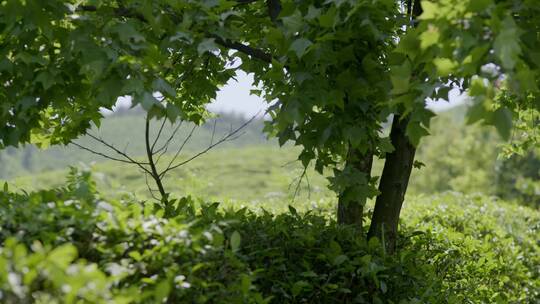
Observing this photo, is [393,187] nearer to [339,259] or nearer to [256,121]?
A: [339,259]

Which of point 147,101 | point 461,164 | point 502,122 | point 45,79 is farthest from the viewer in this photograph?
point 461,164

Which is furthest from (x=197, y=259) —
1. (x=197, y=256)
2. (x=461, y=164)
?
(x=461, y=164)

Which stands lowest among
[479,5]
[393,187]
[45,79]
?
[479,5]

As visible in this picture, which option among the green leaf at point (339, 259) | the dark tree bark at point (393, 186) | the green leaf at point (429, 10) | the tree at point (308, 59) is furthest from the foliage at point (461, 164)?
the green leaf at point (429, 10)

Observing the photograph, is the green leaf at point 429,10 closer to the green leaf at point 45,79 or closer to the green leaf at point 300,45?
the green leaf at point 300,45

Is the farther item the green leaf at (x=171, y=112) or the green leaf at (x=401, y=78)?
the green leaf at (x=171, y=112)

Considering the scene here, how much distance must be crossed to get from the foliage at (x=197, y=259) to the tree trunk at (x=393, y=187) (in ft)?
1.37

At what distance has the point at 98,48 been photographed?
3814mm

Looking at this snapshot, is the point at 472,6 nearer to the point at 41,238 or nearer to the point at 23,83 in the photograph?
the point at 41,238

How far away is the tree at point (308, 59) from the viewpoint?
3.18m

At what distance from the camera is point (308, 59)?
4145 millimetres

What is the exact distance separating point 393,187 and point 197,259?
2723 millimetres

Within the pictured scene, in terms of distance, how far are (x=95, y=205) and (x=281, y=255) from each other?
1.34 m

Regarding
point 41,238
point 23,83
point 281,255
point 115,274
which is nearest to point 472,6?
point 281,255
